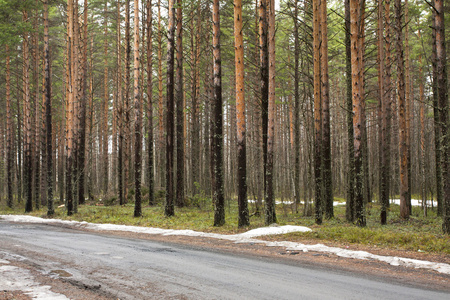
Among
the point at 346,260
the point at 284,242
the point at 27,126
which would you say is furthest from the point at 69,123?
the point at 346,260

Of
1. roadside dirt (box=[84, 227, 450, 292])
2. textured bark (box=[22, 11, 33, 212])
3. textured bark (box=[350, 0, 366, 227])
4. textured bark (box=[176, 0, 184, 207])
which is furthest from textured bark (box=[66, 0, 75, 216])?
textured bark (box=[350, 0, 366, 227])

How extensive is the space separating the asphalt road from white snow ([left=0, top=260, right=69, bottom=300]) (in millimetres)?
380

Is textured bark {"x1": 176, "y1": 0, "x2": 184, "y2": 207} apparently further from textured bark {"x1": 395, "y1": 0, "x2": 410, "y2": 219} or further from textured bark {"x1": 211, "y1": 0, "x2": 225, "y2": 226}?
textured bark {"x1": 395, "y1": 0, "x2": 410, "y2": 219}

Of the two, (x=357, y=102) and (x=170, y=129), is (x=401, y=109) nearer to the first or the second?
(x=357, y=102)

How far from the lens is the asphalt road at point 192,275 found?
14.6 ft

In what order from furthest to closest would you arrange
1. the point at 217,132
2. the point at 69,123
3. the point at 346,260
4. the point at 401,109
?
the point at 69,123, the point at 401,109, the point at 217,132, the point at 346,260

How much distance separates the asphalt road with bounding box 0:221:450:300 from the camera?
14.6ft

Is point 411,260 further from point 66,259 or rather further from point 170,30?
point 170,30

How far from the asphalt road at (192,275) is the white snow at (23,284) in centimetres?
38

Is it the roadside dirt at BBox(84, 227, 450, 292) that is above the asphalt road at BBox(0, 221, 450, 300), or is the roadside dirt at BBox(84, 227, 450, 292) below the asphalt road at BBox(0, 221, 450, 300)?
below

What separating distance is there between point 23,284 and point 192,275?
263cm

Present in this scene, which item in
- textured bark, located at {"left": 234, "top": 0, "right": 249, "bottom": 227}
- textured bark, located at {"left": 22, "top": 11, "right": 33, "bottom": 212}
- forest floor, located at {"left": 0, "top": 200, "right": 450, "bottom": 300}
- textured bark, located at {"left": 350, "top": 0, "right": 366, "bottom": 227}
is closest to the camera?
forest floor, located at {"left": 0, "top": 200, "right": 450, "bottom": 300}

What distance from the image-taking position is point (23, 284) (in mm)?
4930

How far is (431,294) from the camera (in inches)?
176
